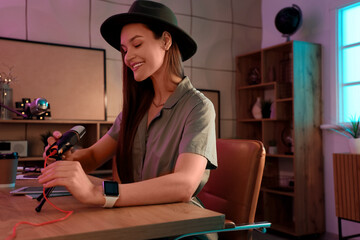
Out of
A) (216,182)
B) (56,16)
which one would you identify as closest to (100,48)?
(56,16)

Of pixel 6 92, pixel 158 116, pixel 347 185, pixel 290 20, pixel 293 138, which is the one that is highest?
pixel 290 20

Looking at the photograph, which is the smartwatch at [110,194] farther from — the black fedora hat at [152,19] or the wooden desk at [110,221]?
the black fedora hat at [152,19]

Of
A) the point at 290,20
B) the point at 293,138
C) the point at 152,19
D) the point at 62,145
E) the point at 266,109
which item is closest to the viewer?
the point at 62,145

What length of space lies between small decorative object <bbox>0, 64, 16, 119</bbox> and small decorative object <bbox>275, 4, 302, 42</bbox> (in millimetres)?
2994

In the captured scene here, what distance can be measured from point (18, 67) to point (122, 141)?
236 centimetres

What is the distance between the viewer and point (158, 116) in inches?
62.1

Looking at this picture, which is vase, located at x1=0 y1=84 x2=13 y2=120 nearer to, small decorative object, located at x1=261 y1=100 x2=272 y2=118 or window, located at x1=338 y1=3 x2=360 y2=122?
small decorative object, located at x1=261 y1=100 x2=272 y2=118

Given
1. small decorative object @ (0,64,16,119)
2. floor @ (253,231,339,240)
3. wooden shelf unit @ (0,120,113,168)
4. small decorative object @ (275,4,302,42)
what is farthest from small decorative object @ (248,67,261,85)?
small decorative object @ (0,64,16,119)

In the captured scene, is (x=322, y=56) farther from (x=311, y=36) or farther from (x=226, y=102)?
(x=226, y=102)

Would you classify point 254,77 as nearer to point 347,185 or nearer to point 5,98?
point 347,185

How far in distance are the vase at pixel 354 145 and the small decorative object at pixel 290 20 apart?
4.82 feet

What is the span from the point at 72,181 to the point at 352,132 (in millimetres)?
3322

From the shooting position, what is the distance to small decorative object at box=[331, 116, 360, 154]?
3.36 m

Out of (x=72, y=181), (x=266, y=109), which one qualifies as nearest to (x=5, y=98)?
(x=72, y=181)
